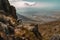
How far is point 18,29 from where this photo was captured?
379ft

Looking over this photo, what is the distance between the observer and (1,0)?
148 m

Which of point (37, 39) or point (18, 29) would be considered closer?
point (18, 29)

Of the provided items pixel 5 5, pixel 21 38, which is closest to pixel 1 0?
pixel 5 5

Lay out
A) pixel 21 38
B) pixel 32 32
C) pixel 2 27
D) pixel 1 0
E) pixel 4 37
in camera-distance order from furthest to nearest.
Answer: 1. pixel 1 0
2. pixel 32 32
3. pixel 21 38
4. pixel 2 27
5. pixel 4 37

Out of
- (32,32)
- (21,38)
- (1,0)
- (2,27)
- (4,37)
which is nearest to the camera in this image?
(4,37)

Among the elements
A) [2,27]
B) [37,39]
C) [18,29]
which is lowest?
[37,39]

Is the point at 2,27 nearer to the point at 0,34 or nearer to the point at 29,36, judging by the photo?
the point at 0,34

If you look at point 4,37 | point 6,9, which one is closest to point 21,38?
point 4,37

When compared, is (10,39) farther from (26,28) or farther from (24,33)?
(26,28)

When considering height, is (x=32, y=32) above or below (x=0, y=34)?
below

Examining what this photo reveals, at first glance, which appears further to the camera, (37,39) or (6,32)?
(37,39)

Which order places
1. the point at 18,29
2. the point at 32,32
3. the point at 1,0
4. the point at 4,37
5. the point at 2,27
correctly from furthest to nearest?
the point at 1,0, the point at 32,32, the point at 18,29, the point at 2,27, the point at 4,37

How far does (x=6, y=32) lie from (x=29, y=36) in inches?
965

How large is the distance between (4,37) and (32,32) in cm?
3786
